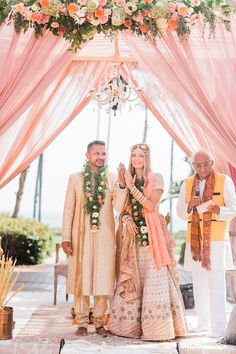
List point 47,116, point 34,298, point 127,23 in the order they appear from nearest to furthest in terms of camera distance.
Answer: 1. point 127,23
2. point 47,116
3. point 34,298

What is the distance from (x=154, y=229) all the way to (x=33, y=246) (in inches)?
333

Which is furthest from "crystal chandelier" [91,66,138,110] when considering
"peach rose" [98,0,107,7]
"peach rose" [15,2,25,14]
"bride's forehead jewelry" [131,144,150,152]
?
"peach rose" [15,2,25,14]

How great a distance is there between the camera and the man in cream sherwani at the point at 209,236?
514 cm

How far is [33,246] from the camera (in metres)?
→ 13.2

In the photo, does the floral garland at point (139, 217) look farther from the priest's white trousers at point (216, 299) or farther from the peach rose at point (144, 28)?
the peach rose at point (144, 28)

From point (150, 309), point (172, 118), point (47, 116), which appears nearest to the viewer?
point (150, 309)

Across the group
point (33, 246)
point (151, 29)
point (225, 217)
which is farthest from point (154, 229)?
point (33, 246)

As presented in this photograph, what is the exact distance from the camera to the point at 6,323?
4.85 metres

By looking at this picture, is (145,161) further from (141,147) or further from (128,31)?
(128,31)

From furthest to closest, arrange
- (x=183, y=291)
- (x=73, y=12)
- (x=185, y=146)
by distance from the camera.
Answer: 1. (x=183, y=291)
2. (x=185, y=146)
3. (x=73, y=12)

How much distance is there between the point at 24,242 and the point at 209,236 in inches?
330

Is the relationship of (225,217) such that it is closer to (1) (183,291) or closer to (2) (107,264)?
(2) (107,264)

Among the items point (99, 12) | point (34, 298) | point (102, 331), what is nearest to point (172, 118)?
point (99, 12)

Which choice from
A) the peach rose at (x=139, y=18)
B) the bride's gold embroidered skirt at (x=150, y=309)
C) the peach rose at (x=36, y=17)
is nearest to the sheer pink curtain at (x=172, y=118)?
the peach rose at (x=139, y=18)
